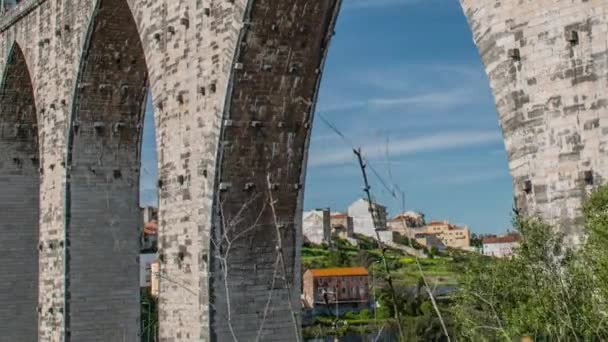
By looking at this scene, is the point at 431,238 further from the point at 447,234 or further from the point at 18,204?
the point at 447,234

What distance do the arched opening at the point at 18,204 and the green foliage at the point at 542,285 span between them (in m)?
12.6

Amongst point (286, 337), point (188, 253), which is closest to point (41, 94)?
point (188, 253)

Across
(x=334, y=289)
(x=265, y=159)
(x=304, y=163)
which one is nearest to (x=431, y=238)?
(x=304, y=163)

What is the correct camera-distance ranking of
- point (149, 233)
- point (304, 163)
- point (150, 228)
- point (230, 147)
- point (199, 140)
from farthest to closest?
point (150, 228) → point (149, 233) → point (304, 163) → point (199, 140) → point (230, 147)

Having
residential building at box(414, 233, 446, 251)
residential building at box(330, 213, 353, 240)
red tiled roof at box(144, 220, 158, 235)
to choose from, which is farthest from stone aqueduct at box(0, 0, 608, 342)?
residential building at box(330, 213, 353, 240)

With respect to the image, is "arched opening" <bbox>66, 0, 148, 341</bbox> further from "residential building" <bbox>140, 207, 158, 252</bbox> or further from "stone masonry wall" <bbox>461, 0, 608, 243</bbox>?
"residential building" <bbox>140, 207, 158, 252</bbox>

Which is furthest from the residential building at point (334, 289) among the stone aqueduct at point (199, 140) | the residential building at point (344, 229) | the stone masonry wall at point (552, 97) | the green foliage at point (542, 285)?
the residential building at point (344, 229)

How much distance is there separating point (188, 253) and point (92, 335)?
4.02 metres

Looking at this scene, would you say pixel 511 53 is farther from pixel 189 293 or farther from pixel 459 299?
pixel 189 293

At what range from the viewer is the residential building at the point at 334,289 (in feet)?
11.3

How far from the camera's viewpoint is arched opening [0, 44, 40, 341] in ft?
51.7

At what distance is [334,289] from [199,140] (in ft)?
19.5

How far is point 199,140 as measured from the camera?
939 cm

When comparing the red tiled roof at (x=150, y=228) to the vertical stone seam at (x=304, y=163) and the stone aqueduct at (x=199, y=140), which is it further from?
the vertical stone seam at (x=304, y=163)
